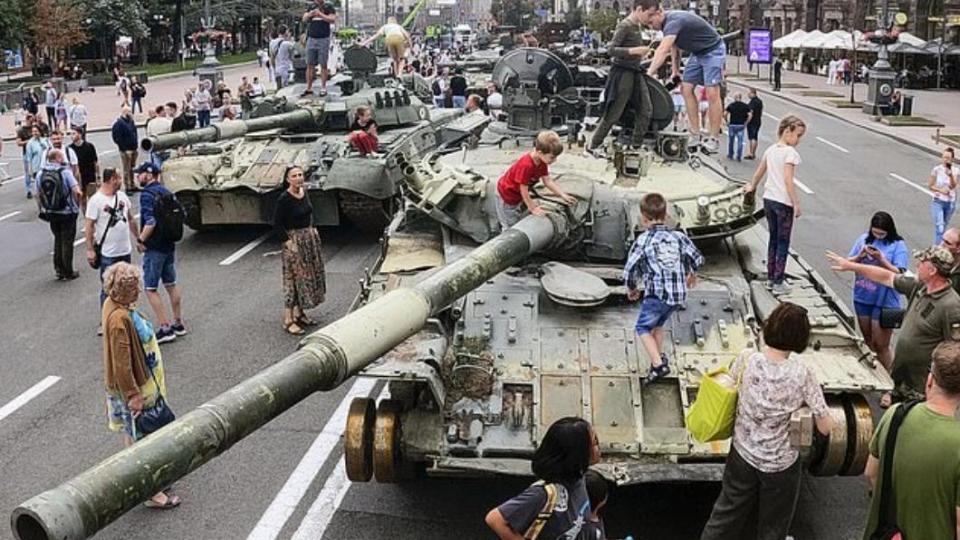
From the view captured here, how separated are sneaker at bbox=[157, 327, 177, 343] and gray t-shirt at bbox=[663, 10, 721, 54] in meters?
6.33

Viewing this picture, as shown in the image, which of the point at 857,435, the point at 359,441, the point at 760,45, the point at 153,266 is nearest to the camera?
the point at 857,435

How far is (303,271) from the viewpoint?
38.6 feet

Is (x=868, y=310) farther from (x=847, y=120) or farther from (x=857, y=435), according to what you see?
(x=847, y=120)

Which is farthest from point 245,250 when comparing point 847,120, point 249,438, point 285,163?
point 847,120

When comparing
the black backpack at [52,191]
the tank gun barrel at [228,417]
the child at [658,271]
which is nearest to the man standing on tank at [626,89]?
the child at [658,271]

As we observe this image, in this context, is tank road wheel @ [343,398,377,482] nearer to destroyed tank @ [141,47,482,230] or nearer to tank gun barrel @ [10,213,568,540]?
tank gun barrel @ [10,213,568,540]

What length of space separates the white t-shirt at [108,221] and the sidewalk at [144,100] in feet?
A: 73.3

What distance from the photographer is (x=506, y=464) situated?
22.0 feet

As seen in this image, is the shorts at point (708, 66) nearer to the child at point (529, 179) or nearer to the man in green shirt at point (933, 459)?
the child at point (529, 179)

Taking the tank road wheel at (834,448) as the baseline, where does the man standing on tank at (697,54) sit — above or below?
above

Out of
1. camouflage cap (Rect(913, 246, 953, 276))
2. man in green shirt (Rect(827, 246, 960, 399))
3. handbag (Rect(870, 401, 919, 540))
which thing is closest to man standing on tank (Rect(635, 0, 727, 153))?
man in green shirt (Rect(827, 246, 960, 399))

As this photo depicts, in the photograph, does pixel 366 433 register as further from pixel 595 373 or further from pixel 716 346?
pixel 716 346

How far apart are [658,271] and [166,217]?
626cm

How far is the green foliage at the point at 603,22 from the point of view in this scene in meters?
58.0
